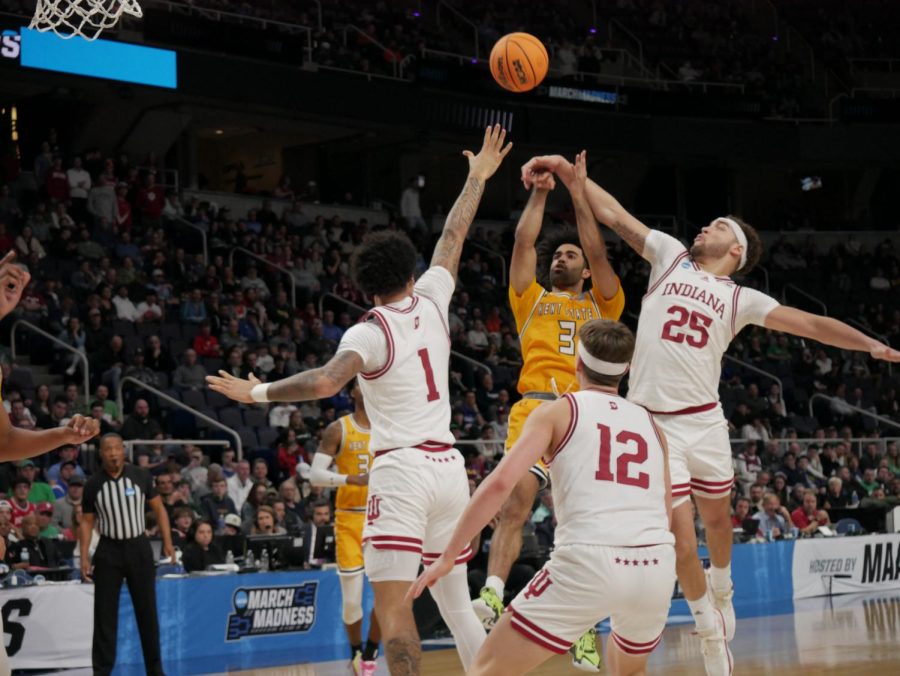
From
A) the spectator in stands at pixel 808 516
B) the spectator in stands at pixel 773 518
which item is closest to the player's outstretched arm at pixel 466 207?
the spectator in stands at pixel 773 518

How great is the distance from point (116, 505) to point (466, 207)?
5.04 m

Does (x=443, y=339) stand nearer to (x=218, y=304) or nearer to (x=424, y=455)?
(x=424, y=455)

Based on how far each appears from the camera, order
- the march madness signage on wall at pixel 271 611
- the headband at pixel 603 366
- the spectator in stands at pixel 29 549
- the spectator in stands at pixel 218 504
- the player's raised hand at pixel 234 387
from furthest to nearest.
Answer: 1. the spectator in stands at pixel 218 504
2. the march madness signage on wall at pixel 271 611
3. the spectator in stands at pixel 29 549
4. the player's raised hand at pixel 234 387
5. the headband at pixel 603 366

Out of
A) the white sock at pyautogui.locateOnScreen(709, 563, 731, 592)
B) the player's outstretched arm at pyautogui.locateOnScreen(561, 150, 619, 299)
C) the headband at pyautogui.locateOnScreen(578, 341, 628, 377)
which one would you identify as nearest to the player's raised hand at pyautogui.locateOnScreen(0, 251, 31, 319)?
the headband at pyautogui.locateOnScreen(578, 341, 628, 377)

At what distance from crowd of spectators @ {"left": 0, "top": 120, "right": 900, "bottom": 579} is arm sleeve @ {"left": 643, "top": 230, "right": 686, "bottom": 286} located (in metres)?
7.59

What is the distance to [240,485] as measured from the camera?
1700 cm

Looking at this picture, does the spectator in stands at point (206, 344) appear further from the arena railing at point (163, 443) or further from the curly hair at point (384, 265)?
the curly hair at point (384, 265)

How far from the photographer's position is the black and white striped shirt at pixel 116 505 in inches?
440

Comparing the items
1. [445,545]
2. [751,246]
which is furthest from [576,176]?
[445,545]

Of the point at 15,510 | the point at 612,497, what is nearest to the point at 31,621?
the point at 15,510

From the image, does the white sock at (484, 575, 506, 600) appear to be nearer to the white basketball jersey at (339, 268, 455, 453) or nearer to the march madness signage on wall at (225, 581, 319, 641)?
the white basketball jersey at (339, 268, 455, 453)

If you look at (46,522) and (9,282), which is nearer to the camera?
(9,282)

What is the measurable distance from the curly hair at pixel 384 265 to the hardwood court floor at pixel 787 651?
518 centimetres

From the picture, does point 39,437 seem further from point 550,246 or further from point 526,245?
A: point 550,246
